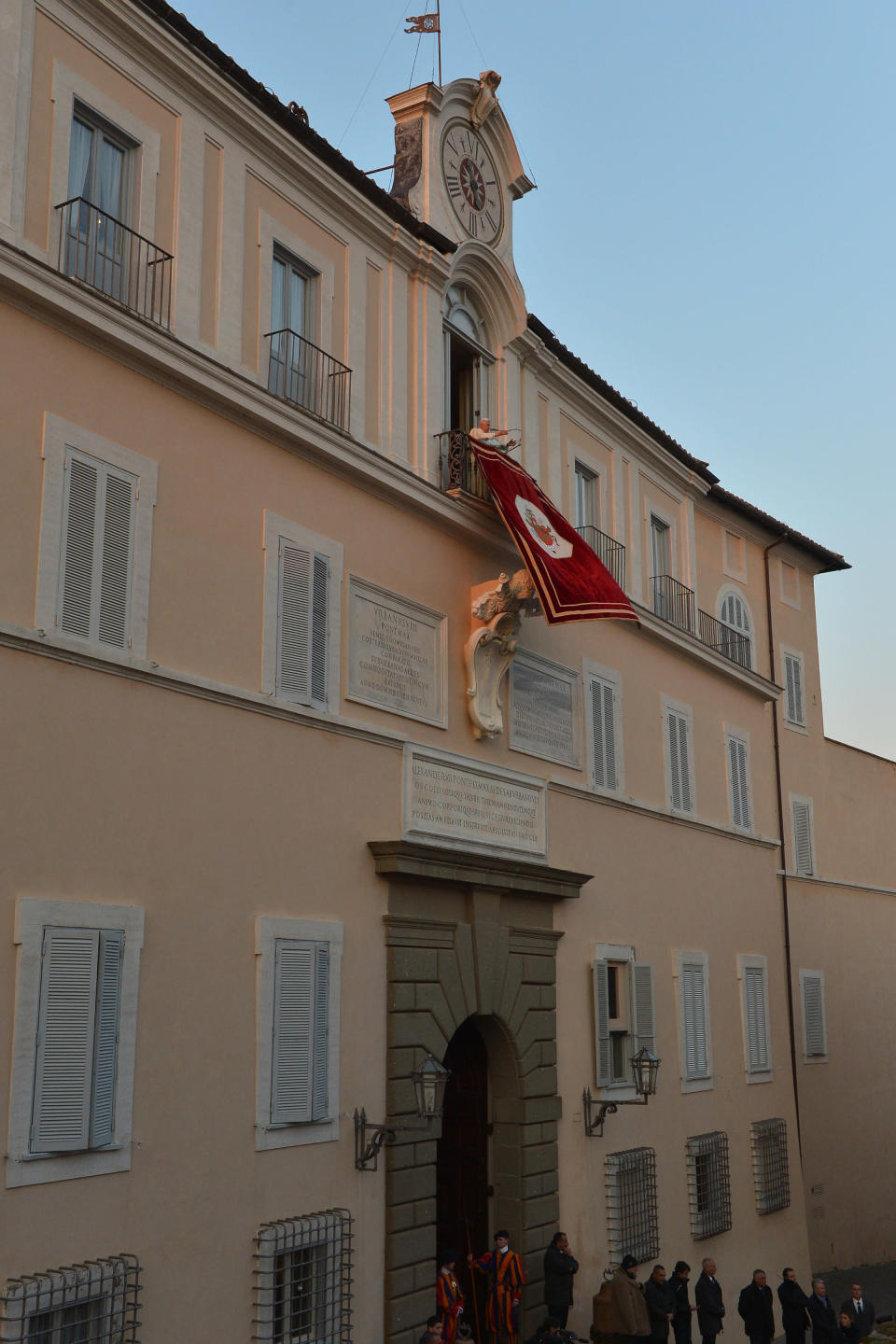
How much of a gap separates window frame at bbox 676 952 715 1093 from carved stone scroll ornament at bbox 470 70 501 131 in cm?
1117

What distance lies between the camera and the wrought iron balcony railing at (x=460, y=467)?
1525 cm

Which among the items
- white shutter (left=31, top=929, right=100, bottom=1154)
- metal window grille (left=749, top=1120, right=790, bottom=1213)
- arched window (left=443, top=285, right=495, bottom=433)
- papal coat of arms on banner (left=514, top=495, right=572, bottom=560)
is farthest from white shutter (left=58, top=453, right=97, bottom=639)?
metal window grille (left=749, top=1120, right=790, bottom=1213)

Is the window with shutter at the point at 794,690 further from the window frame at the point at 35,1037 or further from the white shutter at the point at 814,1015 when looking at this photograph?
the window frame at the point at 35,1037

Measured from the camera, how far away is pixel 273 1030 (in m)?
11.8

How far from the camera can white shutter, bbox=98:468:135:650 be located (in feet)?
35.4

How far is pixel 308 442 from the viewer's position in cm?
1302

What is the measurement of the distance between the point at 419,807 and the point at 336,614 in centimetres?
217

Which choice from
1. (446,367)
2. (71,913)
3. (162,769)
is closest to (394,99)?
(446,367)

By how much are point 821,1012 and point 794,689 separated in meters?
5.81

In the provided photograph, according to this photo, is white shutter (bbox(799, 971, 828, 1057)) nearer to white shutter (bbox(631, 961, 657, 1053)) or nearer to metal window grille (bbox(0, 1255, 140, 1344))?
white shutter (bbox(631, 961, 657, 1053))

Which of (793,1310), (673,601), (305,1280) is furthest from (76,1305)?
(673,601)

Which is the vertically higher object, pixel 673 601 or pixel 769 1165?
pixel 673 601

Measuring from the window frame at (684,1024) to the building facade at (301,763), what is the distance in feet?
0.20

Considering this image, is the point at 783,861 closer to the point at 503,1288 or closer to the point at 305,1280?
the point at 503,1288
